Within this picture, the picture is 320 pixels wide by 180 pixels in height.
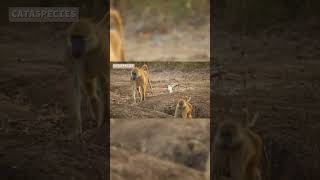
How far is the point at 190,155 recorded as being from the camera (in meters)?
5.36

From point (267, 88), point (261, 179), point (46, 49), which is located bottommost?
point (261, 179)

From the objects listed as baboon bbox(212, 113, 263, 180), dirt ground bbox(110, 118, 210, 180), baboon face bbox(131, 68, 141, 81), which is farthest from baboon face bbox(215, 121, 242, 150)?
baboon face bbox(131, 68, 141, 81)

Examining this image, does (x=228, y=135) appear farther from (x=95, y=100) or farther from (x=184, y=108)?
(x=95, y=100)

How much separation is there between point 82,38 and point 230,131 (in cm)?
149

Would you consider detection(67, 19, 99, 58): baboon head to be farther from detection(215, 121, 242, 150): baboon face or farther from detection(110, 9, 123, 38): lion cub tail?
detection(215, 121, 242, 150): baboon face

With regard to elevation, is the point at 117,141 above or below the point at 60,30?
below

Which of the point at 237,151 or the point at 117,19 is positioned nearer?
the point at 117,19

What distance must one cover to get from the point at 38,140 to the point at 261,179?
194cm

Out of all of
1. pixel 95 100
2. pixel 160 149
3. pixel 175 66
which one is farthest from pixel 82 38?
pixel 160 149

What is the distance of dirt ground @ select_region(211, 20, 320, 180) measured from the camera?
533 centimetres

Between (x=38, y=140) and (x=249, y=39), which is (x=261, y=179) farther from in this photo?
(x=38, y=140)

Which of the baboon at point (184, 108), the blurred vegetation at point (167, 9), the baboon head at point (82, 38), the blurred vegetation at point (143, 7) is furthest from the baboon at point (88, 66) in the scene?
the baboon at point (184, 108)

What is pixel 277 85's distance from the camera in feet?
17.6

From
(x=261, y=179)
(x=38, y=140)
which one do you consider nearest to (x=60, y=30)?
(x=38, y=140)
